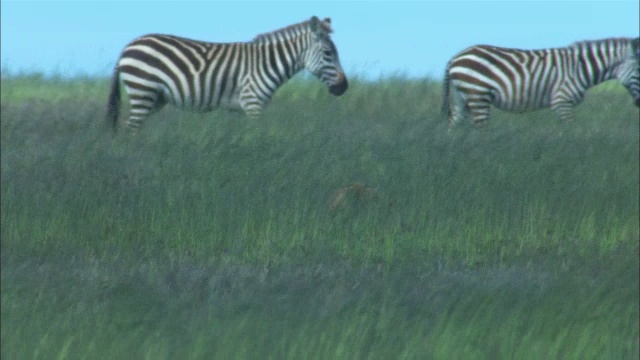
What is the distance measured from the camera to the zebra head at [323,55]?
13336mm

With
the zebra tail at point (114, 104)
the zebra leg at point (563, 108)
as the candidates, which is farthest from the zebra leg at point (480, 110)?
the zebra tail at point (114, 104)

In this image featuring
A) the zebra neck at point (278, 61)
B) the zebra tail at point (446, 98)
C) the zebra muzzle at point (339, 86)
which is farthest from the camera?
the zebra tail at point (446, 98)

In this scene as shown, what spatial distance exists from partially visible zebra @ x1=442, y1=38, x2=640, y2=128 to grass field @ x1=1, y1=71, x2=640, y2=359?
112cm

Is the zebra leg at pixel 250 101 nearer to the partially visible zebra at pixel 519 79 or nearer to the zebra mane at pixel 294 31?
the zebra mane at pixel 294 31

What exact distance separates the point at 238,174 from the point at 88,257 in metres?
2.02

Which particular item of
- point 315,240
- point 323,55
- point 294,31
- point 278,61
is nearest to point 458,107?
point 323,55

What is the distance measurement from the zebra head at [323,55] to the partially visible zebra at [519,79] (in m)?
1.44

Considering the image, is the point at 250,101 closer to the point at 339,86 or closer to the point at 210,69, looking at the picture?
the point at 210,69

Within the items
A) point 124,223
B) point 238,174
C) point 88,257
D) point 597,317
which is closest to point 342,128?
point 238,174

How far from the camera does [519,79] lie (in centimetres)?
1424

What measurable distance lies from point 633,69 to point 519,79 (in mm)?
1710

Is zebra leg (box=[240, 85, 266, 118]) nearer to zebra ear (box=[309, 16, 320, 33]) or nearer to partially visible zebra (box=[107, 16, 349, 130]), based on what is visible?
partially visible zebra (box=[107, 16, 349, 130])

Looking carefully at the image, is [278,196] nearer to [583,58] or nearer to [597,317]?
[597,317]

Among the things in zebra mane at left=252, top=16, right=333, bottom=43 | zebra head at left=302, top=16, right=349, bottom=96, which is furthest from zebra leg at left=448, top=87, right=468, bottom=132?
zebra mane at left=252, top=16, right=333, bottom=43
